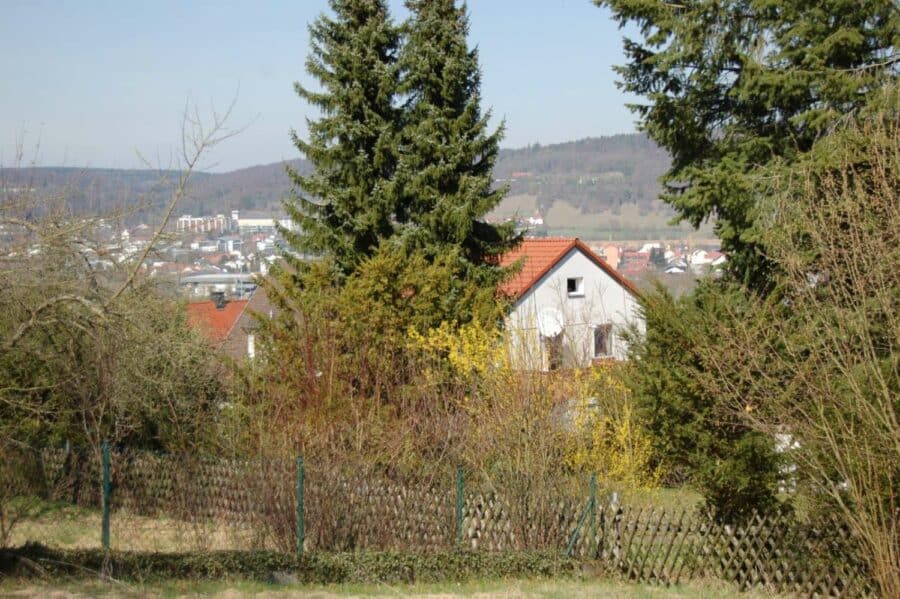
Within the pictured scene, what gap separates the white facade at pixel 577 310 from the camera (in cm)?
1856

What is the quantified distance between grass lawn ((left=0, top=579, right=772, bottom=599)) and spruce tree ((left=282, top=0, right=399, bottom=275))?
1228 cm

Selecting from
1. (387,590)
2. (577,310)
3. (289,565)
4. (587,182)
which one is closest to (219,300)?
(577,310)

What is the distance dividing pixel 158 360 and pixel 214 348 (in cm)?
222

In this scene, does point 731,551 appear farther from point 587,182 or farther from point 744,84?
point 587,182

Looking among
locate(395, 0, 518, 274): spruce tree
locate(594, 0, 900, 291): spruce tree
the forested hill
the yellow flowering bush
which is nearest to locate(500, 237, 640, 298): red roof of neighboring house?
locate(395, 0, 518, 274): spruce tree

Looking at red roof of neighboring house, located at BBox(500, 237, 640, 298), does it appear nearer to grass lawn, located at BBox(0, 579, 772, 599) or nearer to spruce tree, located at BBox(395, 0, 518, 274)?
spruce tree, located at BBox(395, 0, 518, 274)

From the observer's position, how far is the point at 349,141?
78.1 ft

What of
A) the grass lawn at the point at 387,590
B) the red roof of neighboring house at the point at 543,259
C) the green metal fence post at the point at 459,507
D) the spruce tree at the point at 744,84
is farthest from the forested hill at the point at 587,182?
the grass lawn at the point at 387,590

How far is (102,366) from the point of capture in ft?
56.2

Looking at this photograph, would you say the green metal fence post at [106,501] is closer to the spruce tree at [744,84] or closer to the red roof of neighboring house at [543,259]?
the spruce tree at [744,84]

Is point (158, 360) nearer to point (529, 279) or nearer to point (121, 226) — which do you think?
point (121, 226)

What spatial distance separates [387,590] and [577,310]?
2320cm

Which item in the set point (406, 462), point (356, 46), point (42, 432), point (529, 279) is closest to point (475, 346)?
point (406, 462)

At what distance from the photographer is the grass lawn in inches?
414
